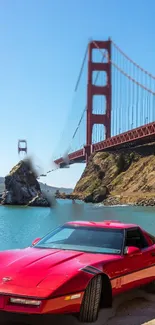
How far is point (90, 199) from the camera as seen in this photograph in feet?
281

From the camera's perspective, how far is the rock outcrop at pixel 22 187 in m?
73.8

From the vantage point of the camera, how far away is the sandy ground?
509 cm

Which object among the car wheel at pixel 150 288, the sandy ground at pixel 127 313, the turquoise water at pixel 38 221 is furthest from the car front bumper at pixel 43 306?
the turquoise water at pixel 38 221

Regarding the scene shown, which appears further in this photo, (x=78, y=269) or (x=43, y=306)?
(x=78, y=269)

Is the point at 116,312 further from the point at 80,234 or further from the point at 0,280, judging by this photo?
the point at 0,280

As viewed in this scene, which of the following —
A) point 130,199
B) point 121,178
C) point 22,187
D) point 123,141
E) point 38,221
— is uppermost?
point 123,141

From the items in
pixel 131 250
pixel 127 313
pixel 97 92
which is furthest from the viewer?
pixel 97 92

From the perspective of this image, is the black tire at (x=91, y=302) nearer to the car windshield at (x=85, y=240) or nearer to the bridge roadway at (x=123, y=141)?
the car windshield at (x=85, y=240)

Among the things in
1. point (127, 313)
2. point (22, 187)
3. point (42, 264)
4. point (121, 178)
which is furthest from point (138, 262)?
point (121, 178)

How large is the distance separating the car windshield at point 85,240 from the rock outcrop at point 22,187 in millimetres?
66261

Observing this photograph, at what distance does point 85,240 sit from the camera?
6207 mm

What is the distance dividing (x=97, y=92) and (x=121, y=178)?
1977 centimetres

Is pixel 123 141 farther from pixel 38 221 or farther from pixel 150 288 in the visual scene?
pixel 150 288

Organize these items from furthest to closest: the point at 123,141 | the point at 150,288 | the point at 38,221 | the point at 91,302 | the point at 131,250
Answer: the point at 123,141
the point at 38,221
the point at 150,288
the point at 131,250
the point at 91,302
